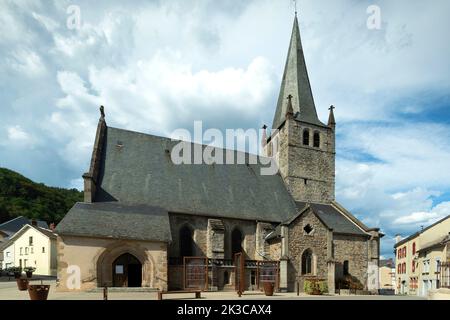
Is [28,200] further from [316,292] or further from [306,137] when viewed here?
[316,292]

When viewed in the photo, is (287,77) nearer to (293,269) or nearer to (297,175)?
(297,175)

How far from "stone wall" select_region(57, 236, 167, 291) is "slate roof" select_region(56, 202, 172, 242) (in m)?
0.43

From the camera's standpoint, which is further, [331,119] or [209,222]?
[331,119]

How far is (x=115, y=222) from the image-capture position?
21422 mm

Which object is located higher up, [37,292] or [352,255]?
[37,292]

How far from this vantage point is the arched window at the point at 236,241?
26.2 meters

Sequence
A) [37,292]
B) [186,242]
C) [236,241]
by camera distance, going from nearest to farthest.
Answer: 1. [37,292]
2. [186,242]
3. [236,241]

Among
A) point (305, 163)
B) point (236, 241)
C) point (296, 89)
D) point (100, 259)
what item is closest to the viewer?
point (100, 259)

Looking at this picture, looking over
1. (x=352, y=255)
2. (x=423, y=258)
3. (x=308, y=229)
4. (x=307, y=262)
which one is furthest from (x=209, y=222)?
(x=423, y=258)

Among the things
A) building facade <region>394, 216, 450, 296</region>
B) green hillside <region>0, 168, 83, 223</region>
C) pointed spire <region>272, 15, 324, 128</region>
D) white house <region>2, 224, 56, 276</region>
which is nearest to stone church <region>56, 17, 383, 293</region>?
pointed spire <region>272, 15, 324, 128</region>

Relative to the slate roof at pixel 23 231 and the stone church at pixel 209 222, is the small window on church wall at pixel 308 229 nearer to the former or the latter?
the stone church at pixel 209 222

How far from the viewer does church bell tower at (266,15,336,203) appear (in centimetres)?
3125

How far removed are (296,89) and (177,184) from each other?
1564cm

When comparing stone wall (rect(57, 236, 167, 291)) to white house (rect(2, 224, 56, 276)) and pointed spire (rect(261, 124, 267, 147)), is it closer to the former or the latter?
pointed spire (rect(261, 124, 267, 147))
